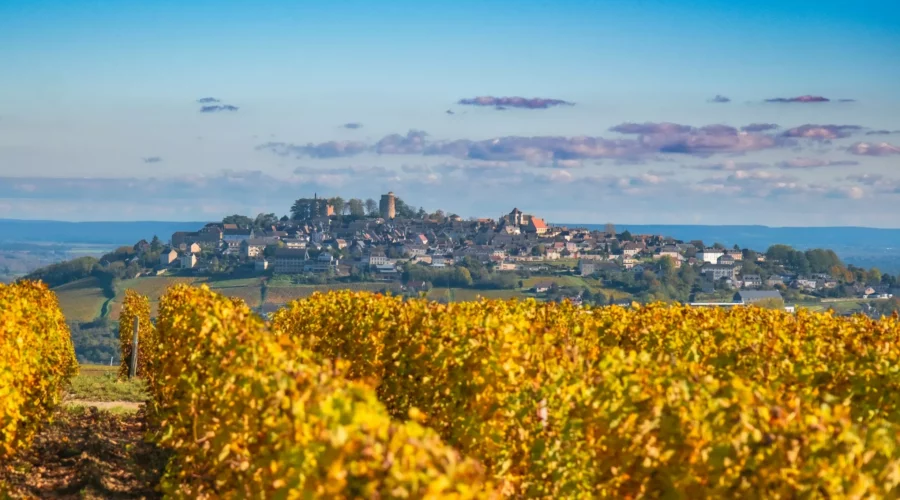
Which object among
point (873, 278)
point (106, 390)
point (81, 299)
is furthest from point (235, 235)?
point (106, 390)

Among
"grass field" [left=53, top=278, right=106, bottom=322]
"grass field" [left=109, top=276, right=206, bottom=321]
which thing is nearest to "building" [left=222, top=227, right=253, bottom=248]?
"grass field" [left=109, top=276, right=206, bottom=321]

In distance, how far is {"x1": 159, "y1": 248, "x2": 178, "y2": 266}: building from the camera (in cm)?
13388

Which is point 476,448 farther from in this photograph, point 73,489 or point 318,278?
point 318,278

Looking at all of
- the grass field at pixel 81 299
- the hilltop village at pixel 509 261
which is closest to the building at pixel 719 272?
the hilltop village at pixel 509 261

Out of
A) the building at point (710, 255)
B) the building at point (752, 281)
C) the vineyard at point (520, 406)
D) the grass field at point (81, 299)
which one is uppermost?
the vineyard at point (520, 406)

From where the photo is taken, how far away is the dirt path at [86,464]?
40.7ft

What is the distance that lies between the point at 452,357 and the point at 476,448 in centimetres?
101

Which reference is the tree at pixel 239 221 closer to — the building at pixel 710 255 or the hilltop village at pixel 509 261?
the hilltop village at pixel 509 261

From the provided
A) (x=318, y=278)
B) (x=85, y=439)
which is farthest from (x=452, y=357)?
(x=318, y=278)

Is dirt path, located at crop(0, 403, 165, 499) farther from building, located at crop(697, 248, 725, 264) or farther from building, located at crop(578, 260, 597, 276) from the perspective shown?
building, located at crop(697, 248, 725, 264)

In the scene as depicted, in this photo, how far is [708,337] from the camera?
12.2 meters

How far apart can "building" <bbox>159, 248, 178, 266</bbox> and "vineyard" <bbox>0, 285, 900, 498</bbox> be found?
12282cm

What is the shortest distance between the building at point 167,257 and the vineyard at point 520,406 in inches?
4836

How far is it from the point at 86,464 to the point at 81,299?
102m
